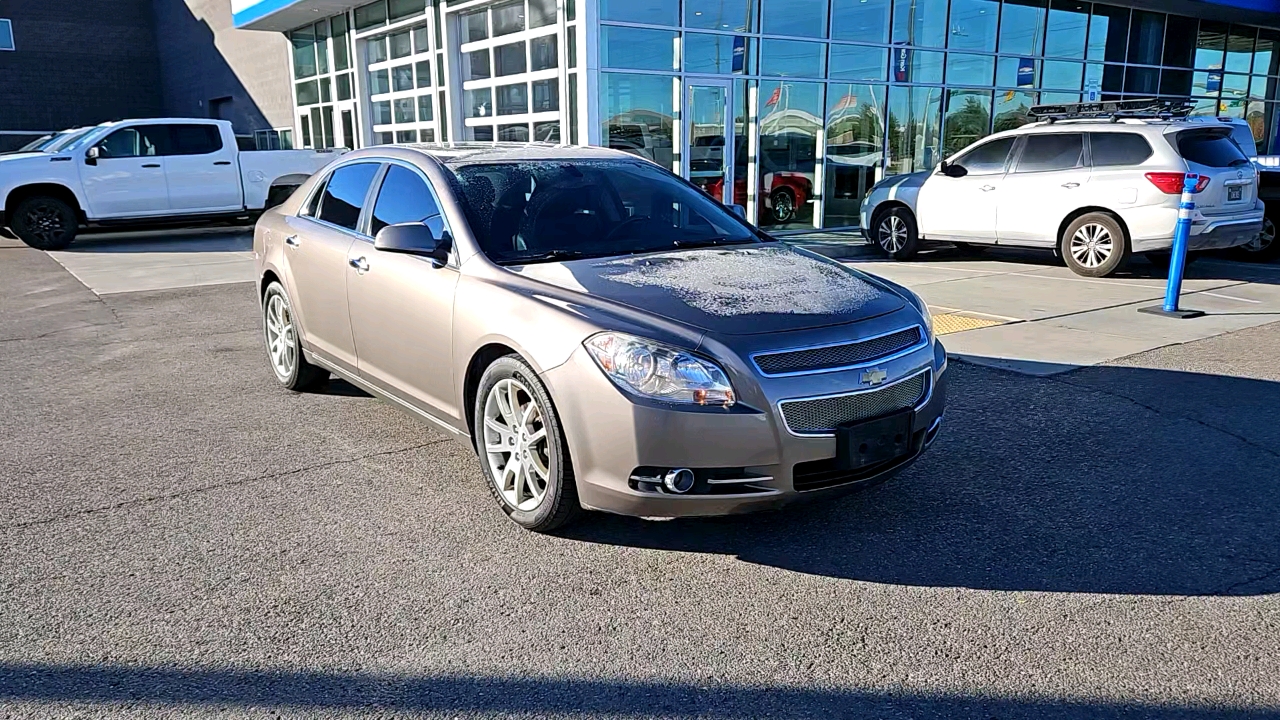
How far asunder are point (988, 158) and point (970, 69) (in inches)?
256

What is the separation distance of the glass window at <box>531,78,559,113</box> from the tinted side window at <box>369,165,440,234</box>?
9697 mm

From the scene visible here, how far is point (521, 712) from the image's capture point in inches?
109

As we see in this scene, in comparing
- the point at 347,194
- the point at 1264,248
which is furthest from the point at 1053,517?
the point at 1264,248

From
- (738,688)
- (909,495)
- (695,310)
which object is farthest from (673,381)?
(909,495)

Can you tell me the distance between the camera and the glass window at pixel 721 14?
14445mm

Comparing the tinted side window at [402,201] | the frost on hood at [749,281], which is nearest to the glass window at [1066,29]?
the frost on hood at [749,281]

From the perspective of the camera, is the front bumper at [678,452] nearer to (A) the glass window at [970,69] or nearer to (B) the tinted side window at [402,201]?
(B) the tinted side window at [402,201]

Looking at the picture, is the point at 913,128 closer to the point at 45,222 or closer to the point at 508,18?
the point at 508,18

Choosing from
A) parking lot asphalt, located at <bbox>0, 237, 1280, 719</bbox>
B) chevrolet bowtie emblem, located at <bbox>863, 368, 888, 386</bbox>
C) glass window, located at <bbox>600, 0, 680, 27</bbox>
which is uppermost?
glass window, located at <bbox>600, 0, 680, 27</bbox>

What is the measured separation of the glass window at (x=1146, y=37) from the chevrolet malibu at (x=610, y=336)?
1952 centimetres

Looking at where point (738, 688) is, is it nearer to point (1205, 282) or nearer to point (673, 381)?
point (673, 381)

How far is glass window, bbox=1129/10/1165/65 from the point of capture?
20.8 m

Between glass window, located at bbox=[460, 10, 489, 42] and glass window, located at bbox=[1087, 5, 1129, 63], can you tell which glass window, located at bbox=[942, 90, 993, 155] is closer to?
glass window, located at bbox=[1087, 5, 1129, 63]

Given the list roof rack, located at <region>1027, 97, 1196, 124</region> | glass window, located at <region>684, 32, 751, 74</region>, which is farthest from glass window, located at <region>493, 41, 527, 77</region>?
roof rack, located at <region>1027, 97, 1196, 124</region>
